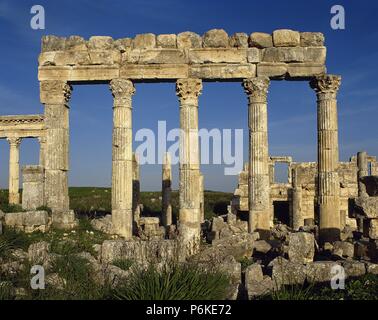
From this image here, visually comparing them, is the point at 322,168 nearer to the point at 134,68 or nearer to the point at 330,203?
the point at 330,203

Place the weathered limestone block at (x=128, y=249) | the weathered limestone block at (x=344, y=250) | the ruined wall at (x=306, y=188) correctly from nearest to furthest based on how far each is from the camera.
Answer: the weathered limestone block at (x=128, y=249), the weathered limestone block at (x=344, y=250), the ruined wall at (x=306, y=188)

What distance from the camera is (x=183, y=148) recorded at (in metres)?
20.1

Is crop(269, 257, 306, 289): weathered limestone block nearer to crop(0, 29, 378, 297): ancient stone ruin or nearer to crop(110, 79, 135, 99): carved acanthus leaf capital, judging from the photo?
crop(0, 29, 378, 297): ancient stone ruin

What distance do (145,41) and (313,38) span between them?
7.11 meters

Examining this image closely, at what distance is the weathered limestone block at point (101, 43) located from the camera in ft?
66.0

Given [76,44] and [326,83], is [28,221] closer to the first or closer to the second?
[76,44]

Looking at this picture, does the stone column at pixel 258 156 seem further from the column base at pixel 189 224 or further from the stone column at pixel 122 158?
the stone column at pixel 122 158

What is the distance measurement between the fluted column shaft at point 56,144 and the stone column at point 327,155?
11.0 m

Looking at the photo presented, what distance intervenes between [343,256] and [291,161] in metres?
22.7

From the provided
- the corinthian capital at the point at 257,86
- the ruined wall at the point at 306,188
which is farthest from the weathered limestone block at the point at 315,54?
the ruined wall at the point at 306,188

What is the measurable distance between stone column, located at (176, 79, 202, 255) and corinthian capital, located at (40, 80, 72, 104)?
16.5 feet

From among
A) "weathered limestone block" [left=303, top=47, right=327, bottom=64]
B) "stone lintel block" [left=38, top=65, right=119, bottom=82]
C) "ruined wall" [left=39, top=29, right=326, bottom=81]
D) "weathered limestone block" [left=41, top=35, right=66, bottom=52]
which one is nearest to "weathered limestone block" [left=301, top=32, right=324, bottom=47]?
"ruined wall" [left=39, top=29, right=326, bottom=81]

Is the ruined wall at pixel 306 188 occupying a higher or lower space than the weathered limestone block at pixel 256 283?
higher
